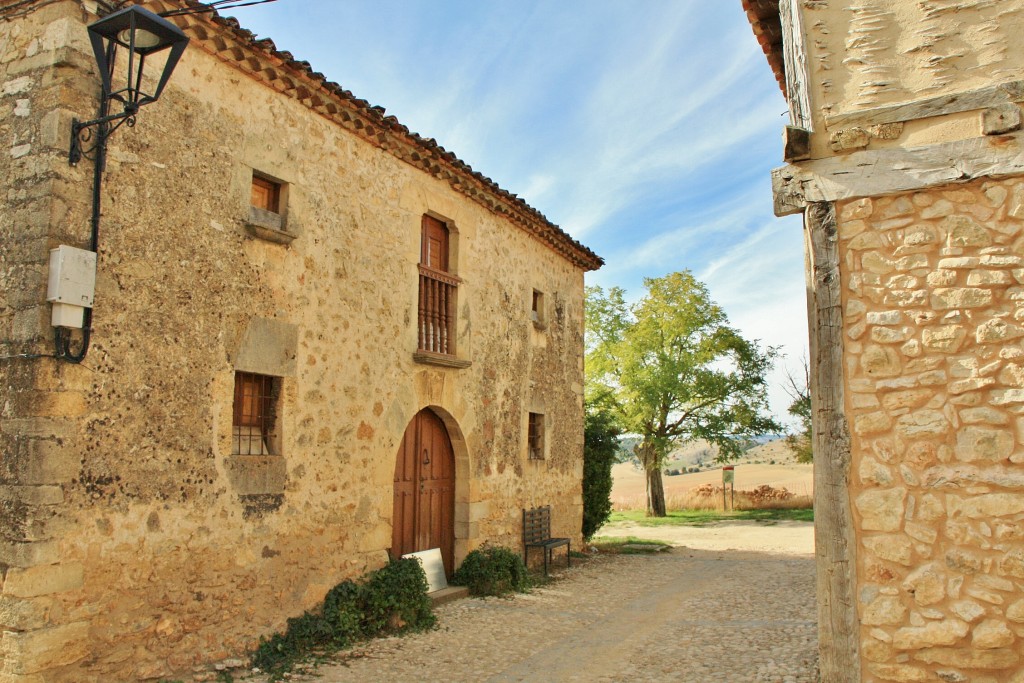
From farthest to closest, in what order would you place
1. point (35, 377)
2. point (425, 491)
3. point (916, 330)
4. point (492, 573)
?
point (492, 573)
point (425, 491)
point (35, 377)
point (916, 330)

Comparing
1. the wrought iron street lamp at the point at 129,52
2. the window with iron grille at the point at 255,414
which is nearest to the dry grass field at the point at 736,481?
the window with iron grille at the point at 255,414

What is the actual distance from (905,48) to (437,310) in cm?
582

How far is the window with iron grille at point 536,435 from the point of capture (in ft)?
38.3

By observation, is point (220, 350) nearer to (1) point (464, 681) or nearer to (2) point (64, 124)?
(2) point (64, 124)

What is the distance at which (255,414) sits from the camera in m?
6.77

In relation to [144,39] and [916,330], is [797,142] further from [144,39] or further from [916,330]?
[144,39]

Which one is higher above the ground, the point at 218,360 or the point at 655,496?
the point at 218,360

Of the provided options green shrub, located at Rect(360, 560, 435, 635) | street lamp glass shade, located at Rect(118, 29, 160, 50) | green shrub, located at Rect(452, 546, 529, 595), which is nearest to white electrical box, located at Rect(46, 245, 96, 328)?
street lamp glass shade, located at Rect(118, 29, 160, 50)

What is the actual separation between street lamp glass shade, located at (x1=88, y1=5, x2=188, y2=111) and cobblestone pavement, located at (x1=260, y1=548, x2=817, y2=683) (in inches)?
178

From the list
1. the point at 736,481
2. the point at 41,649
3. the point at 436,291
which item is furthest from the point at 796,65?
the point at 736,481

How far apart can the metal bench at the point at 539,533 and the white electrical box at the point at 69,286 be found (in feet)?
23.2

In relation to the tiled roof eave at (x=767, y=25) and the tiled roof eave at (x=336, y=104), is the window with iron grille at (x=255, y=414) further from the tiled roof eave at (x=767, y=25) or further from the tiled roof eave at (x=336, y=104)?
the tiled roof eave at (x=767, y=25)

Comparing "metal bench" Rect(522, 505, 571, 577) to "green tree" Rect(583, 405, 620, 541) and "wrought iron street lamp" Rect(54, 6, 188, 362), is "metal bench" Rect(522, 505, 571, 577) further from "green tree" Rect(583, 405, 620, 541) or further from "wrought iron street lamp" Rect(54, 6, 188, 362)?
"wrought iron street lamp" Rect(54, 6, 188, 362)

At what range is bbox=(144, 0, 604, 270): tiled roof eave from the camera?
20.6 feet
